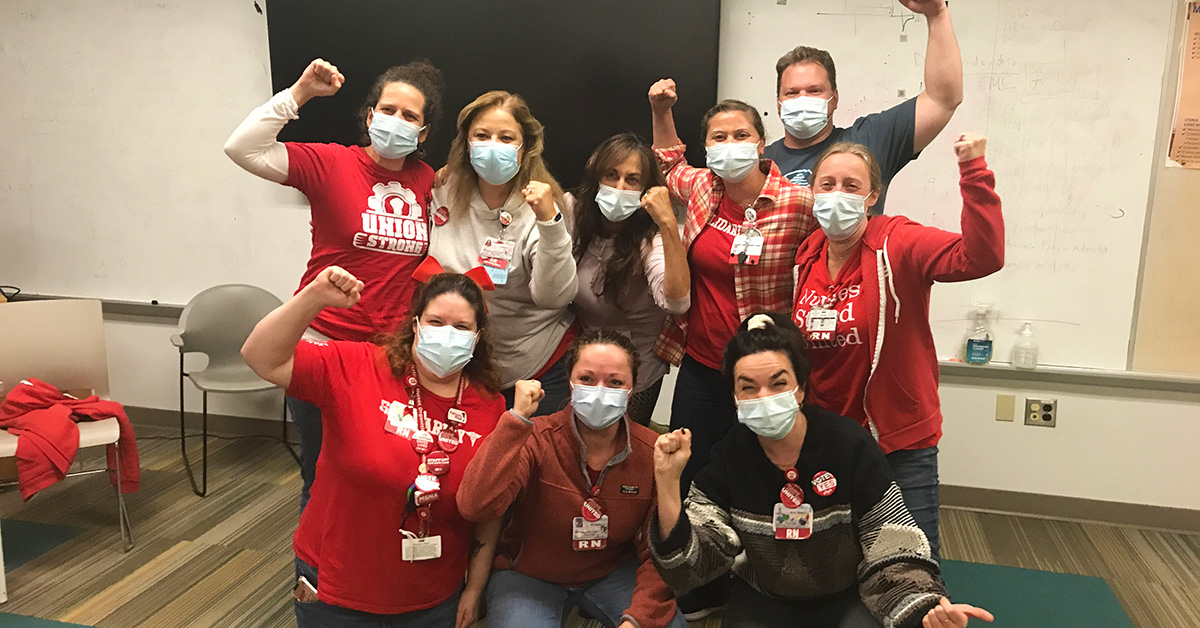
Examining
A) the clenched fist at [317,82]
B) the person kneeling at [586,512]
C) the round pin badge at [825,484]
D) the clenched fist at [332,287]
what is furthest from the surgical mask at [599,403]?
the clenched fist at [317,82]

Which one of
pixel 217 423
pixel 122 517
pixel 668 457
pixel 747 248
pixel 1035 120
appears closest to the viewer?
pixel 668 457

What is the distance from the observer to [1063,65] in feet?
10.5

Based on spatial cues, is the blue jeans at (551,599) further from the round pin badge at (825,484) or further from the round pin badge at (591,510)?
the round pin badge at (825,484)

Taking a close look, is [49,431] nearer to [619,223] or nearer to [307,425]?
[307,425]

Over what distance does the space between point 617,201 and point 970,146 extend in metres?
0.99

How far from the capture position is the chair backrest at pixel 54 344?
333 cm

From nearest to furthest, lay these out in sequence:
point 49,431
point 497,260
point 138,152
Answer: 1. point 497,260
2. point 49,431
3. point 138,152

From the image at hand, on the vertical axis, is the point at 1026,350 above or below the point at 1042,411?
above

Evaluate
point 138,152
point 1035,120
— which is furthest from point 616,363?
point 138,152

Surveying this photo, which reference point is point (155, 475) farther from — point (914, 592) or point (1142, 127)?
point (1142, 127)

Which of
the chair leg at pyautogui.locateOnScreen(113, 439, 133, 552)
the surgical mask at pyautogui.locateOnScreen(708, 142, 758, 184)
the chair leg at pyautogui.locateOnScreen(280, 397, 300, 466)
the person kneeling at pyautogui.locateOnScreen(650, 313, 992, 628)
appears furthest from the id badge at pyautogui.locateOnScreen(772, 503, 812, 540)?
the chair leg at pyautogui.locateOnScreen(280, 397, 300, 466)

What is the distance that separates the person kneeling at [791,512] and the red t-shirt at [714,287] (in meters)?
0.37

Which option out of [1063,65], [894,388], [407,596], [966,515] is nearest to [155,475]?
[407,596]

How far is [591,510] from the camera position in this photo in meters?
2.01
